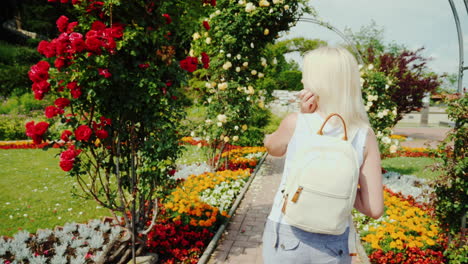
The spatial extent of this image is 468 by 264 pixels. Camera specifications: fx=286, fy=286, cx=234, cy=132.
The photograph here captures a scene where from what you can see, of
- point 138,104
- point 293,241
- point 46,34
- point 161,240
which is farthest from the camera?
point 46,34

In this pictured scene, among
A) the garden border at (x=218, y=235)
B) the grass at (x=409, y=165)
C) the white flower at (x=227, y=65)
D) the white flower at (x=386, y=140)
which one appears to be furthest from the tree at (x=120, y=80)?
the grass at (x=409, y=165)

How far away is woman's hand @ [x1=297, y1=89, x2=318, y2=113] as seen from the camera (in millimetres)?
1324

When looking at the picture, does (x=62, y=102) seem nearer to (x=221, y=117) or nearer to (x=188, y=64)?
(x=188, y=64)

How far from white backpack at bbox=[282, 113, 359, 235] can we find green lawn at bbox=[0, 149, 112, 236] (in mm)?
2459

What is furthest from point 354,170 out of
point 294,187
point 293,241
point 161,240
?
point 161,240

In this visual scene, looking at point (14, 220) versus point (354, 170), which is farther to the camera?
point (14, 220)

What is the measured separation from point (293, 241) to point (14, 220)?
15.6 ft

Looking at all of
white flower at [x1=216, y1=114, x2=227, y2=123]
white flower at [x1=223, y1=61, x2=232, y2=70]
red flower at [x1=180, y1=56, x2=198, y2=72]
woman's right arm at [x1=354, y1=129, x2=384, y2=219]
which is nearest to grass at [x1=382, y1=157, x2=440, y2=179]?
white flower at [x1=216, y1=114, x2=227, y2=123]

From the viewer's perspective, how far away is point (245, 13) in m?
5.82

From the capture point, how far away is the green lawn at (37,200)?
429cm

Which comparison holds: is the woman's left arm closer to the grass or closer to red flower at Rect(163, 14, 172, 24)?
red flower at Rect(163, 14, 172, 24)

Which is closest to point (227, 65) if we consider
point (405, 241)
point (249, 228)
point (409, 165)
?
point (249, 228)

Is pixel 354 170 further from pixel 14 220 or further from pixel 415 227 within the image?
pixel 14 220

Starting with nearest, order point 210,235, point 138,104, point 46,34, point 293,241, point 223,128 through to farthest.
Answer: point 293,241 → point 138,104 → point 210,235 → point 223,128 → point 46,34
